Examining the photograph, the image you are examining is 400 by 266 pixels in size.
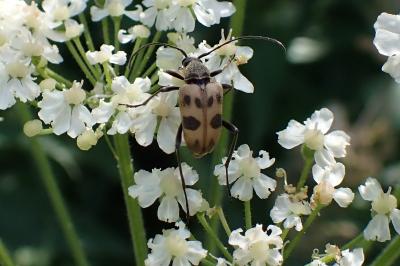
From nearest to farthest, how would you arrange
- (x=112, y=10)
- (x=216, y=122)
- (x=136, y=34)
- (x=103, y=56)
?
(x=216, y=122) < (x=103, y=56) < (x=136, y=34) < (x=112, y=10)

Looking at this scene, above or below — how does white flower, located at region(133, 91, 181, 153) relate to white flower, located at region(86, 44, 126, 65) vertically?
below

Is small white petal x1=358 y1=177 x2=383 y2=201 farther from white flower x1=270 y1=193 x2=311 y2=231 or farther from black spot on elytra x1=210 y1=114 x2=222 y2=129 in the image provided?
black spot on elytra x1=210 y1=114 x2=222 y2=129

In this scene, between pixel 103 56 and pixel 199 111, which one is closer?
pixel 199 111

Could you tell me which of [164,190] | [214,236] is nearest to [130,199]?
[164,190]

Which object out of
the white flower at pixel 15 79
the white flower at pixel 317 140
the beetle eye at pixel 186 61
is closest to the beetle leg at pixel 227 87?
the beetle eye at pixel 186 61

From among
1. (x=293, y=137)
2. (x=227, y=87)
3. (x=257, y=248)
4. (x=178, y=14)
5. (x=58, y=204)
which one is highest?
(x=178, y=14)

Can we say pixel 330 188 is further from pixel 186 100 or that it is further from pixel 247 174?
pixel 186 100

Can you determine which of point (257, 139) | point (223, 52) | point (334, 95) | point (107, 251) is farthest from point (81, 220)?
point (223, 52)

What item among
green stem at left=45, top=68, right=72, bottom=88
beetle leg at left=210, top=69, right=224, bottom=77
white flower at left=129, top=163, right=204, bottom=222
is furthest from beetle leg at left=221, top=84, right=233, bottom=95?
green stem at left=45, top=68, right=72, bottom=88
